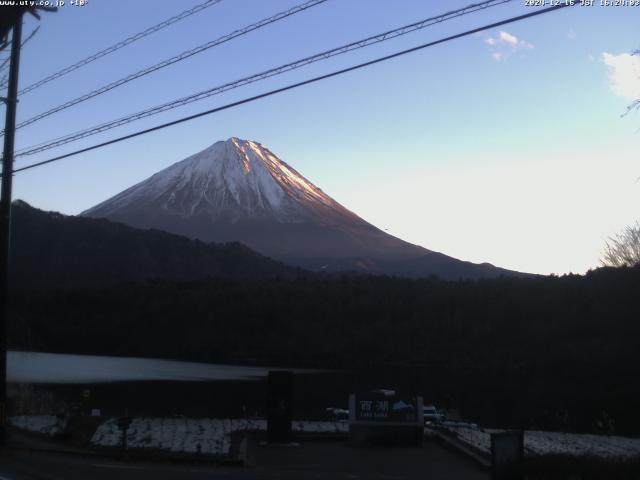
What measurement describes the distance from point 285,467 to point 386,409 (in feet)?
12.9

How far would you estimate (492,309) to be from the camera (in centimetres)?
9494

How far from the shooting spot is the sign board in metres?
19.4

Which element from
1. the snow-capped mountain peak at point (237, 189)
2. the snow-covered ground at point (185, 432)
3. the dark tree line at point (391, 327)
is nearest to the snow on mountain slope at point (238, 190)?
the snow-capped mountain peak at point (237, 189)

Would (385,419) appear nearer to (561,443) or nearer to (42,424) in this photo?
(561,443)

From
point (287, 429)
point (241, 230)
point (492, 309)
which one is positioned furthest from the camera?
point (241, 230)

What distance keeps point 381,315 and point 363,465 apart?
275 ft

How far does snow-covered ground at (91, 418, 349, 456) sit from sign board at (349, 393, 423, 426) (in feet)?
7.43

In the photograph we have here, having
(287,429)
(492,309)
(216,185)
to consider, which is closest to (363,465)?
(287,429)

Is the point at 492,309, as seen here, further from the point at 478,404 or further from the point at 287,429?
the point at 287,429

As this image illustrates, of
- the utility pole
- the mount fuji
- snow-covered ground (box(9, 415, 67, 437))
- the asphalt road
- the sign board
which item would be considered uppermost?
the mount fuji

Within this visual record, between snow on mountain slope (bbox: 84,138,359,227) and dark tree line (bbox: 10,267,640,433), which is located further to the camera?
snow on mountain slope (bbox: 84,138,359,227)

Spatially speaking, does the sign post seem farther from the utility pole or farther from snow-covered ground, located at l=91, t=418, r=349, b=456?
the utility pole

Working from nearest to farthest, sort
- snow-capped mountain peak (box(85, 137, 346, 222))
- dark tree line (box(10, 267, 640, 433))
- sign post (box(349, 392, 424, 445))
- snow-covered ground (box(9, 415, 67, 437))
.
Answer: sign post (box(349, 392, 424, 445)) < snow-covered ground (box(9, 415, 67, 437)) < dark tree line (box(10, 267, 640, 433)) < snow-capped mountain peak (box(85, 137, 346, 222))

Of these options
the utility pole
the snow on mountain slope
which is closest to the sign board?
the utility pole
